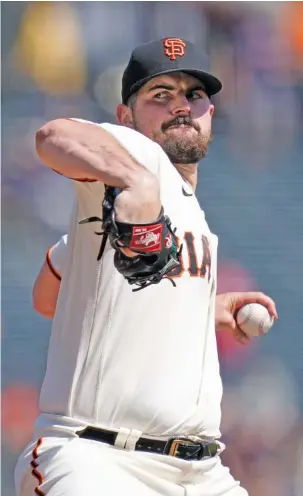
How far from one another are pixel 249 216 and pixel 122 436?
1.61m

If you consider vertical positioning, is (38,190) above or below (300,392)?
above

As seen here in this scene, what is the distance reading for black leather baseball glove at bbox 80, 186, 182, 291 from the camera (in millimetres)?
1433

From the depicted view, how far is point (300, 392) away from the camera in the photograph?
3.22m

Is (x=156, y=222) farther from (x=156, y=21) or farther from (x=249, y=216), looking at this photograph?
(x=156, y=21)

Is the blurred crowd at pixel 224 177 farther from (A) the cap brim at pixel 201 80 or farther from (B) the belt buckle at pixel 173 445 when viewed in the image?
(B) the belt buckle at pixel 173 445

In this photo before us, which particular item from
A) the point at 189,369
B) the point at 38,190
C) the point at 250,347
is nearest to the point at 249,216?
the point at 250,347

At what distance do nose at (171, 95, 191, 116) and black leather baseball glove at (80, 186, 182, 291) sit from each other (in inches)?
26.2

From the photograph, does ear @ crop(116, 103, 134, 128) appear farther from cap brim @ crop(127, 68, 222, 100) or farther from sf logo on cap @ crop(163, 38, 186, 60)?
sf logo on cap @ crop(163, 38, 186, 60)

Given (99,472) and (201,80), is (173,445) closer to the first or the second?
(99,472)

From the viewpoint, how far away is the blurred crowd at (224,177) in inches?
126

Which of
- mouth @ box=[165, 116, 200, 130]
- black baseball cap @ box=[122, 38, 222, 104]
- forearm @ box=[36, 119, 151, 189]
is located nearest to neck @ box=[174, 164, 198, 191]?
mouth @ box=[165, 116, 200, 130]

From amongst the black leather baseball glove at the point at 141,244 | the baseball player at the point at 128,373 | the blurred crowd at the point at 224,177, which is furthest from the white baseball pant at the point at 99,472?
the blurred crowd at the point at 224,177

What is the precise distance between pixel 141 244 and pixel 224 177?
6.20ft

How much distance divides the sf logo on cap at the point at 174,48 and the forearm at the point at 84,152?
0.61 metres
